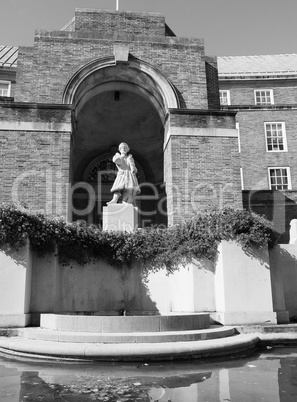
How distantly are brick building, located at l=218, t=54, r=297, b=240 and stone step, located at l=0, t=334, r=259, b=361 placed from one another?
19.2 m

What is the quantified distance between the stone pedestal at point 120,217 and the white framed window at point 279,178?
1815 centimetres

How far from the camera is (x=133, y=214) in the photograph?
1275 centimetres

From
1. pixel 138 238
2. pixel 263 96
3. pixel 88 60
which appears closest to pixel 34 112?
pixel 88 60

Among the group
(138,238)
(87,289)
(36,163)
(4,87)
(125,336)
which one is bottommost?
(125,336)

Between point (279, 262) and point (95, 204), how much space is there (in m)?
12.7

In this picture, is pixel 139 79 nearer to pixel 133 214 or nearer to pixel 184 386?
pixel 133 214

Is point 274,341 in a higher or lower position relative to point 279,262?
lower

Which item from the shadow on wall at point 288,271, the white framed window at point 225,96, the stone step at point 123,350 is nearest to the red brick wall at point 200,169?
the shadow on wall at point 288,271

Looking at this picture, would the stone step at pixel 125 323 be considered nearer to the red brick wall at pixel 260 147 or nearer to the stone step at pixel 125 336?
the stone step at pixel 125 336

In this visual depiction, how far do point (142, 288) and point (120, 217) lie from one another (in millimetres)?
2484

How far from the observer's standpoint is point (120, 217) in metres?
12.6

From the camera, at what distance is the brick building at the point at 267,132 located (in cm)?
2548

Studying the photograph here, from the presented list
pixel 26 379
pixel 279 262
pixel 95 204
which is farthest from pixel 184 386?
pixel 95 204

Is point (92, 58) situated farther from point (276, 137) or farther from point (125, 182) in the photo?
point (276, 137)
